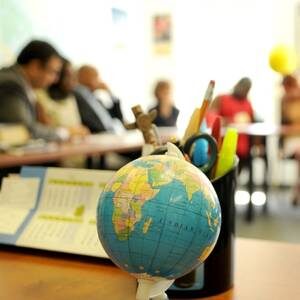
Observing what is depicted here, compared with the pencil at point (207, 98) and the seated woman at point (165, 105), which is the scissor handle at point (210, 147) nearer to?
the pencil at point (207, 98)

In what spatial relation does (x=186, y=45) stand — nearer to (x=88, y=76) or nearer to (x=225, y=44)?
(x=225, y=44)

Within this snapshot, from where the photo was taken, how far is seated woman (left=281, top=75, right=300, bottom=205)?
539 centimetres

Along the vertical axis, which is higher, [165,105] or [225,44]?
[225,44]

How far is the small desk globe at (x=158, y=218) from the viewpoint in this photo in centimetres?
58

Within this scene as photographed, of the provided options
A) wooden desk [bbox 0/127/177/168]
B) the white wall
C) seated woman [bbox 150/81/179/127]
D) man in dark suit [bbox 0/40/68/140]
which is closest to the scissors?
wooden desk [bbox 0/127/177/168]

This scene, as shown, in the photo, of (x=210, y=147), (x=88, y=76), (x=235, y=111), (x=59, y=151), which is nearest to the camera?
(x=210, y=147)

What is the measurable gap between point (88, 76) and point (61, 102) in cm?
83

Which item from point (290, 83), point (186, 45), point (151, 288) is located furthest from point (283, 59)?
point (151, 288)

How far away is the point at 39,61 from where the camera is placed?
3.38m

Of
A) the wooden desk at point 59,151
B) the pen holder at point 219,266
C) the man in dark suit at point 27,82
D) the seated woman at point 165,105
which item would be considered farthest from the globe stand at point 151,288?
the seated woman at point 165,105

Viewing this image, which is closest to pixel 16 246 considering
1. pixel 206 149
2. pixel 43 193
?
pixel 43 193

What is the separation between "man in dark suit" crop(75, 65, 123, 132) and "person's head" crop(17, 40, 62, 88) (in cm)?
126

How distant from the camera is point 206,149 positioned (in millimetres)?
801

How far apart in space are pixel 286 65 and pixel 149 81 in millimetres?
2000
